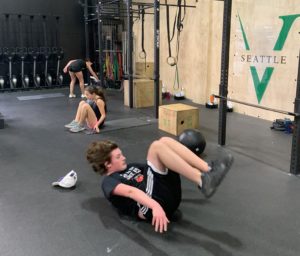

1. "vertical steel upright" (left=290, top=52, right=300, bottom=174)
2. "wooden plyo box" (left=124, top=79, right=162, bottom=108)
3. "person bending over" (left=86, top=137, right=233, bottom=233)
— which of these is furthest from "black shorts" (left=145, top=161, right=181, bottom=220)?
"wooden plyo box" (left=124, top=79, right=162, bottom=108)

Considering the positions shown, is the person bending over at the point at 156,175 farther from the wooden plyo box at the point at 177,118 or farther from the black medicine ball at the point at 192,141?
the wooden plyo box at the point at 177,118

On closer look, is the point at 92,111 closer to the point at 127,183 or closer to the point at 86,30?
the point at 127,183

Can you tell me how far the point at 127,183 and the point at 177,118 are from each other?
7.19 ft

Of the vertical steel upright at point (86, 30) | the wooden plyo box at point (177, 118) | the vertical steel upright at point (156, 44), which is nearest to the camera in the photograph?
the wooden plyo box at point (177, 118)

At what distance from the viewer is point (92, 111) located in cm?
427

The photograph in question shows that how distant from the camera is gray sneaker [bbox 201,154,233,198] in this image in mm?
1732

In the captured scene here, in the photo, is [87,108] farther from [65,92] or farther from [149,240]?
[65,92]

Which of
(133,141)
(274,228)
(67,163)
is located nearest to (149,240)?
(274,228)

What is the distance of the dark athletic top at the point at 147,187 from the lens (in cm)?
194

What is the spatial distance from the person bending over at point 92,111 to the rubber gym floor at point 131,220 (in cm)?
19

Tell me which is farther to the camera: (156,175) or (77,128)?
(77,128)

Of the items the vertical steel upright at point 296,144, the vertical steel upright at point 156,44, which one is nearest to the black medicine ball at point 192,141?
the vertical steel upright at point 296,144

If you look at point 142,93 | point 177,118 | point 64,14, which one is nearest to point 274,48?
point 177,118

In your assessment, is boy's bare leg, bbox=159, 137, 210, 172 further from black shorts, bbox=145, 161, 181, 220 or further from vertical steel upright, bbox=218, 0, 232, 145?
vertical steel upright, bbox=218, 0, 232, 145
